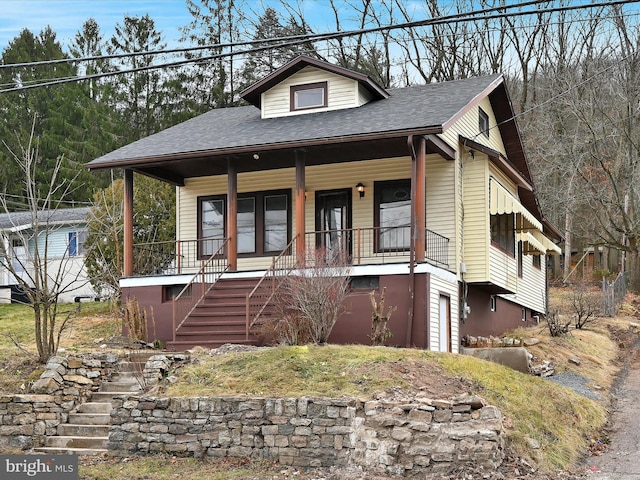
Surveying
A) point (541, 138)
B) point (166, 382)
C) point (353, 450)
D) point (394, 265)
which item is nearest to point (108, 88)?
point (541, 138)

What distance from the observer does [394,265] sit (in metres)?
16.4

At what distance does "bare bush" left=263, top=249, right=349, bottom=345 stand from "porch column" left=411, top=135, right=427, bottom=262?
1.54 meters

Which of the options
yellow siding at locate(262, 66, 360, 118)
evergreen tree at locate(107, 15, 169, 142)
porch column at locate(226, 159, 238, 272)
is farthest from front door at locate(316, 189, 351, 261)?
evergreen tree at locate(107, 15, 169, 142)

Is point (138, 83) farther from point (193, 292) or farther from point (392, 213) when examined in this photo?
point (193, 292)

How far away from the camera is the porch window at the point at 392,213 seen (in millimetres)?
18781

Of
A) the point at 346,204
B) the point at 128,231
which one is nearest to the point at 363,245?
the point at 346,204

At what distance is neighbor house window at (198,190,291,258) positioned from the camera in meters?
20.3

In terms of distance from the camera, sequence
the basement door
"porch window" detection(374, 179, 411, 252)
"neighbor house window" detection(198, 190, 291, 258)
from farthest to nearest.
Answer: "neighbor house window" detection(198, 190, 291, 258) < "porch window" detection(374, 179, 411, 252) < the basement door

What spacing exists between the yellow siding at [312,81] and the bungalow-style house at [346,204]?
1.2 inches

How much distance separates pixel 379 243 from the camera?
19.0 m

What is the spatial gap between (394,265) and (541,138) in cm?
2070

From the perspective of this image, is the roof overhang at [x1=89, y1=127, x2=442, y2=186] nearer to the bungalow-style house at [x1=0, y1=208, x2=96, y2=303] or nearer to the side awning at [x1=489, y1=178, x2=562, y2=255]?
the side awning at [x1=489, y1=178, x2=562, y2=255]

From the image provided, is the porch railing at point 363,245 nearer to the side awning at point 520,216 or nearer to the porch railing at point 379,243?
the porch railing at point 379,243

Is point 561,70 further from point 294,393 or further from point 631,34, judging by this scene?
point 294,393
